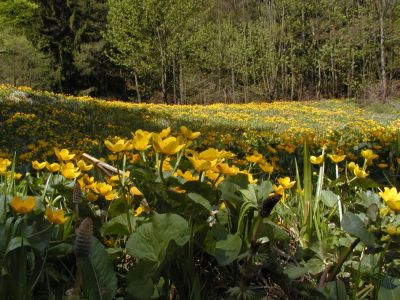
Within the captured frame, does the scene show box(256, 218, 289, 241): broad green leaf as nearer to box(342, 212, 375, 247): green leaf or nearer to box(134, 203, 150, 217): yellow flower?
box(342, 212, 375, 247): green leaf

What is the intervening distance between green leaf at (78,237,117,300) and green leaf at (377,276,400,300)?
0.54 m

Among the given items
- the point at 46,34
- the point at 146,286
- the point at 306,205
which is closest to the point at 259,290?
the point at 146,286

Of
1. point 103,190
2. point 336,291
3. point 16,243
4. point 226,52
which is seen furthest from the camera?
point 226,52

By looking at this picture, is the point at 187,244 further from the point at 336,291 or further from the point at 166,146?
the point at 336,291

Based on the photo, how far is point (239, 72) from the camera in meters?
34.0

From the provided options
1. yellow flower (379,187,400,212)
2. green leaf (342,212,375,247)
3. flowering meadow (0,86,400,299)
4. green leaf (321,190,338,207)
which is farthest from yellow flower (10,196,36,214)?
green leaf (321,190,338,207)

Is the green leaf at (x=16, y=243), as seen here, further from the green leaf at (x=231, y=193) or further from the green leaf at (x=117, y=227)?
the green leaf at (x=231, y=193)

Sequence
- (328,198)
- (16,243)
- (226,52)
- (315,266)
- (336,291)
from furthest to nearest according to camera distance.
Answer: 1. (226,52)
2. (328,198)
3. (315,266)
4. (336,291)
5. (16,243)

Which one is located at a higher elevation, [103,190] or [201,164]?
[201,164]

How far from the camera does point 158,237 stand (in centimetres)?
90

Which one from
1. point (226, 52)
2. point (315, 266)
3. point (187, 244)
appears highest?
point (226, 52)

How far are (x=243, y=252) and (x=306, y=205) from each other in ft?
1.44

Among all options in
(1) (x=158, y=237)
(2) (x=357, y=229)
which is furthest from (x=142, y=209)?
(2) (x=357, y=229)

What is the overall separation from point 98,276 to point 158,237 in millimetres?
140
